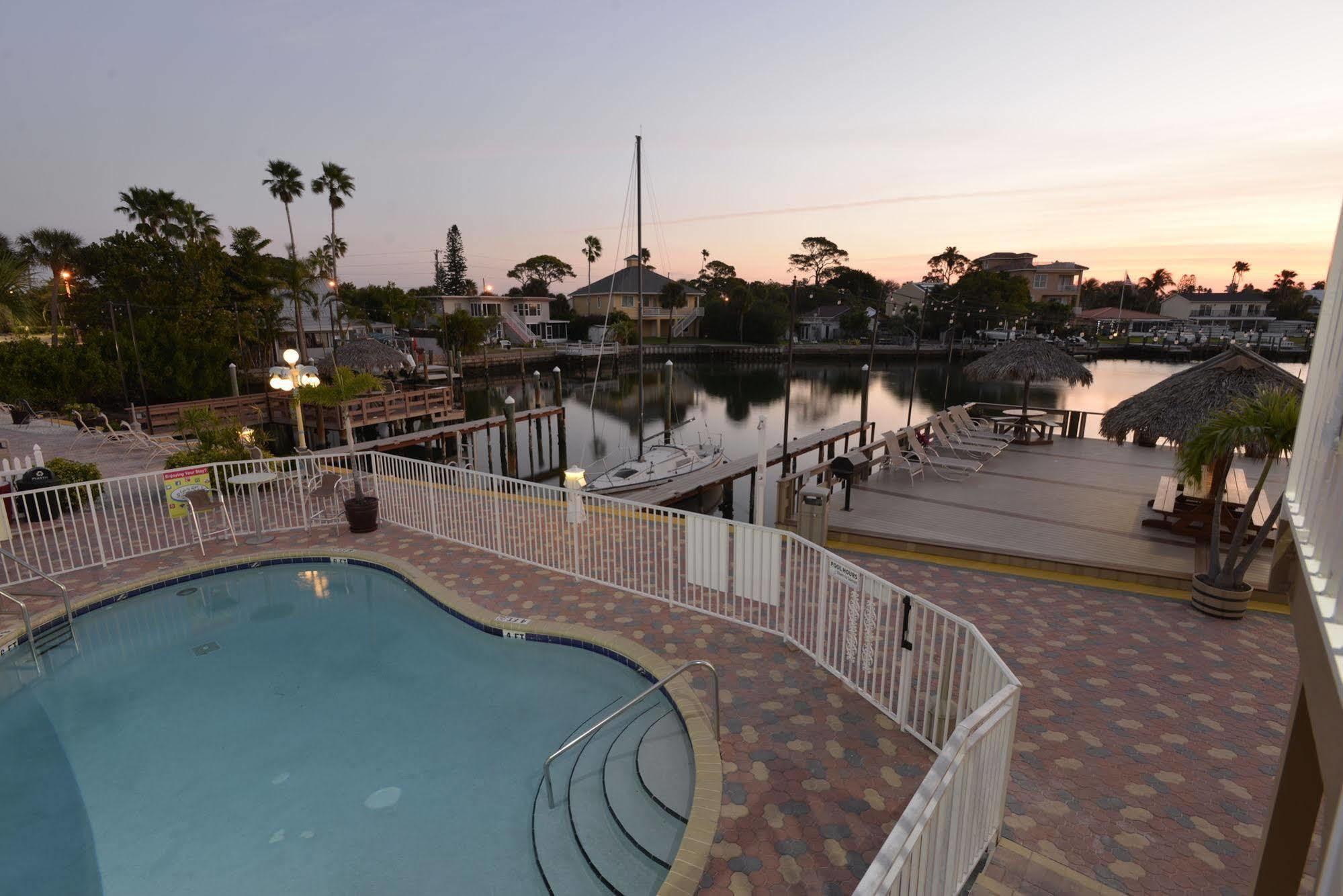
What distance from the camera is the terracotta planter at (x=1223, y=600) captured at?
21.0ft

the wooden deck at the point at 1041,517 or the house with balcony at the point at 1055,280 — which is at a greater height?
the house with balcony at the point at 1055,280

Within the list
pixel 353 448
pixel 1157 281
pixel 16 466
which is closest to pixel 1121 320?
pixel 1157 281

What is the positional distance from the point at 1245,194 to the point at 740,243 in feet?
230

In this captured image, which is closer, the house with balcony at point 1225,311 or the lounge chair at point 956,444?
the lounge chair at point 956,444

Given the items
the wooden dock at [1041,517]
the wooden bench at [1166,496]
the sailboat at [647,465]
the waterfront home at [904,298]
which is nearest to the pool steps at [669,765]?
the wooden dock at [1041,517]

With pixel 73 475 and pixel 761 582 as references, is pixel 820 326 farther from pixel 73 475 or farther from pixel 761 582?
pixel 761 582

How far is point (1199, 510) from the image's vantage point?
8.57 meters

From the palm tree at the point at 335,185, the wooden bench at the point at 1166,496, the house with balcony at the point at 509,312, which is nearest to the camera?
the wooden bench at the point at 1166,496

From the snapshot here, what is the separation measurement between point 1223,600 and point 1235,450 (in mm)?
1595

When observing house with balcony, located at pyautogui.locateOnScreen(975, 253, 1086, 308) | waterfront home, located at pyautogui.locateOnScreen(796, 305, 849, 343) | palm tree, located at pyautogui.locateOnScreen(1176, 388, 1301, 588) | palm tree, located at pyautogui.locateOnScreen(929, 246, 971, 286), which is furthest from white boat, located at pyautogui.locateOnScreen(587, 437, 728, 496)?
palm tree, located at pyautogui.locateOnScreen(929, 246, 971, 286)

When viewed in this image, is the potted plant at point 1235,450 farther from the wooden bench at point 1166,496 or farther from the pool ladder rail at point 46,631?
the pool ladder rail at point 46,631

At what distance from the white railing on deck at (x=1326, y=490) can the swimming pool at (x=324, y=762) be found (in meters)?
3.60

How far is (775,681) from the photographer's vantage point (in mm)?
5367

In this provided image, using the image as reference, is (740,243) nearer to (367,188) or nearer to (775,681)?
(367,188)
